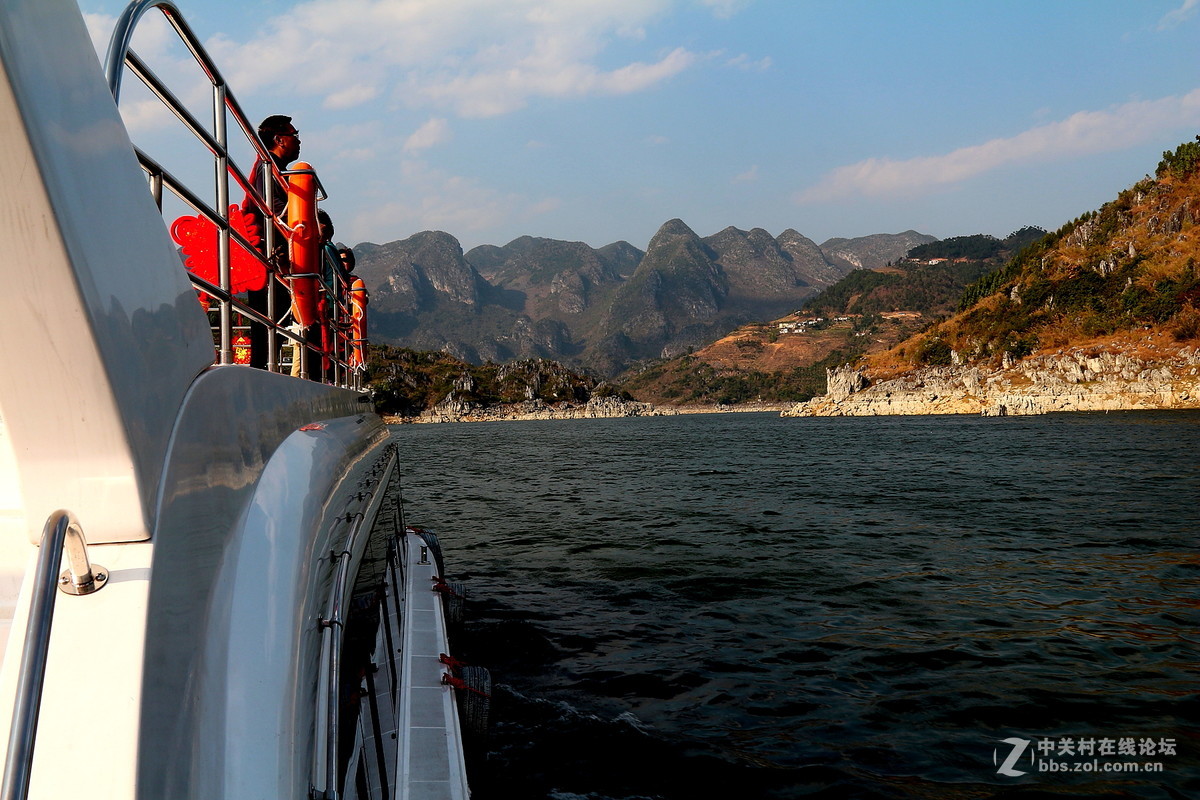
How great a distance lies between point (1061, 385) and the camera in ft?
259

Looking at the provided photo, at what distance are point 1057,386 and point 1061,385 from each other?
441 millimetres

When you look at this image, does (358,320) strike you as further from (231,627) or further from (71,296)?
(71,296)

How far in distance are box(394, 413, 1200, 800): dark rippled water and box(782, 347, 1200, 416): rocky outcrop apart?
211 feet

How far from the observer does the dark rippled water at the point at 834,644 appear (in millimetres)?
5613

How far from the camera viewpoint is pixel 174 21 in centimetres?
250

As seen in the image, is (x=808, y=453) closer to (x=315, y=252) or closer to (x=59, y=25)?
(x=315, y=252)

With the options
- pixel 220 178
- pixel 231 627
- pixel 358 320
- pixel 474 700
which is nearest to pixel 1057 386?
pixel 358 320

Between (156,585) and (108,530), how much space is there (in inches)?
4.7

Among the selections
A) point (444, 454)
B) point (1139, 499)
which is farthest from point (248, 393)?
point (444, 454)

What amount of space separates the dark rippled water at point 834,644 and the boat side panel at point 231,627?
4155 millimetres

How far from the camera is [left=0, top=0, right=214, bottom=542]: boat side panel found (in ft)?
3.57

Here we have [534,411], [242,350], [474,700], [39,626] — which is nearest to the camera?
[39,626]

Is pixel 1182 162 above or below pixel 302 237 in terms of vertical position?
above

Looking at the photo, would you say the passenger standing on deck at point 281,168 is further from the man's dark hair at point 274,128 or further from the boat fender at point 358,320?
the boat fender at point 358,320
